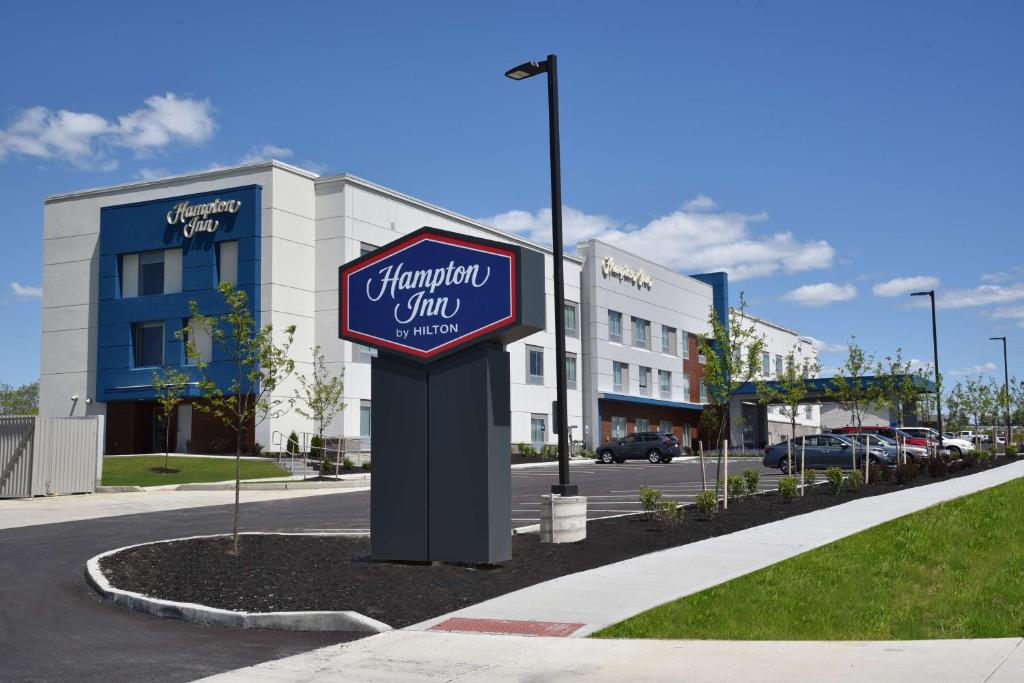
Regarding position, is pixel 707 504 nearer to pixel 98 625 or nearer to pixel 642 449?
pixel 98 625

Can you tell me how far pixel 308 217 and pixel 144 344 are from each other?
32.4 feet

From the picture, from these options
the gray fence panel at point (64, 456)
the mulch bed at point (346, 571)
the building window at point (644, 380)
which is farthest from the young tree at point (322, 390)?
the building window at point (644, 380)

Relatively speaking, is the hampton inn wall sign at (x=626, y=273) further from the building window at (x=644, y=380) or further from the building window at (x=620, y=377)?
the building window at (x=644, y=380)

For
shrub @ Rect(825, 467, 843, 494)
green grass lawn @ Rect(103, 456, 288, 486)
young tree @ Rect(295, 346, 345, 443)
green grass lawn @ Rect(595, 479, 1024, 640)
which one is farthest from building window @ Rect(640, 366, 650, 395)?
green grass lawn @ Rect(595, 479, 1024, 640)

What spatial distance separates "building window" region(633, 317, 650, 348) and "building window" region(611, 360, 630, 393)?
7.80ft

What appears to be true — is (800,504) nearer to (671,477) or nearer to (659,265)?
(671,477)

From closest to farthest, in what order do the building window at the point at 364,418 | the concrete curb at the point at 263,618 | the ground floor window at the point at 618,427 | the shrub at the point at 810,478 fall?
the concrete curb at the point at 263,618 → the shrub at the point at 810,478 → the building window at the point at 364,418 → the ground floor window at the point at 618,427

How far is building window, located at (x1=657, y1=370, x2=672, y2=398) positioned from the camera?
7569 centimetres

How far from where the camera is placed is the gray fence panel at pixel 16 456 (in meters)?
28.5

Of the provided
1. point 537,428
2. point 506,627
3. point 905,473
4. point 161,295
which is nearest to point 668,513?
point 506,627

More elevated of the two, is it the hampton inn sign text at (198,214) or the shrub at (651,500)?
the hampton inn sign text at (198,214)

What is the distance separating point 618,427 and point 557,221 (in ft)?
176

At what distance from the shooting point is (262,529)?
1939 cm

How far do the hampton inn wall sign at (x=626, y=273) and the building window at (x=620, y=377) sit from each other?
5.79 meters
